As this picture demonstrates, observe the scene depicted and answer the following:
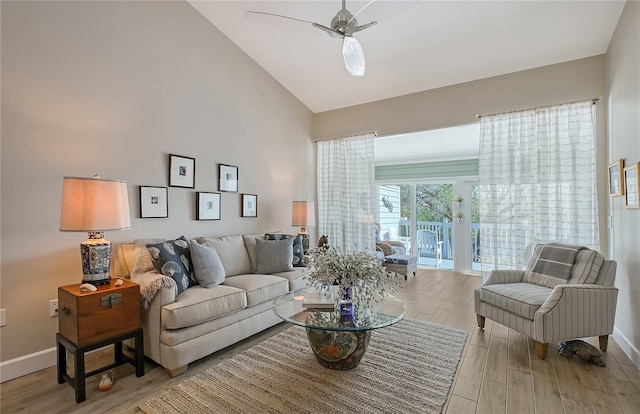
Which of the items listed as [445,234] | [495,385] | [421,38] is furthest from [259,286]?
[445,234]

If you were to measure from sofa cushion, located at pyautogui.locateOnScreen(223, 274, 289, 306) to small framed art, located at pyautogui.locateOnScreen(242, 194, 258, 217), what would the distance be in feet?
3.74

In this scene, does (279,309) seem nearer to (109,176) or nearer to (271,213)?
(109,176)

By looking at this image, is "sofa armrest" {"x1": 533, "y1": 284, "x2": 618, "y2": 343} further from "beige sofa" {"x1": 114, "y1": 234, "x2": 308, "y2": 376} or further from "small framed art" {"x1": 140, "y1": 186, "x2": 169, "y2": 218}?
"small framed art" {"x1": 140, "y1": 186, "x2": 169, "y2": 218}

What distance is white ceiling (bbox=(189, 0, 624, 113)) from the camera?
9.57ft

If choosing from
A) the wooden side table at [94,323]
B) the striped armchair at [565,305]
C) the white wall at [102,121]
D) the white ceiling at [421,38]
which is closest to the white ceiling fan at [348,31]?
the white ceiling at [421,38]

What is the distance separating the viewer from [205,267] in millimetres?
2861

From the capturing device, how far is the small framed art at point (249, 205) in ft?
13.8

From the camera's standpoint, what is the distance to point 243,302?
2.75 m

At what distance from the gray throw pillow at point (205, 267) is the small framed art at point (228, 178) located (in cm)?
115

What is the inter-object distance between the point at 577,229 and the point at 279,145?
12.8 ft

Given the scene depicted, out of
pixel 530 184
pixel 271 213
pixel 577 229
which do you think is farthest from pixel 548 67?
pixel 271 213

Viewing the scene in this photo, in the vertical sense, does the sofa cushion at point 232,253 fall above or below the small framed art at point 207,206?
below

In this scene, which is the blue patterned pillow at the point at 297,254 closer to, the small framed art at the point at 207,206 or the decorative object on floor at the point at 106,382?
Result: the small framed art at the point at 207,206

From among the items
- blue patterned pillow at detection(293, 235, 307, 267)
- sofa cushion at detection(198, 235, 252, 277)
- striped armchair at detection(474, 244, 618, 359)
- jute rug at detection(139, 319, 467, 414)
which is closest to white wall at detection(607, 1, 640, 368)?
striped armchair at detection(474, 244, 618, 359)
